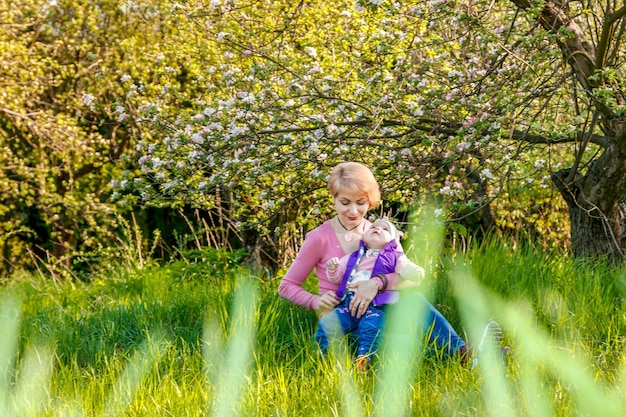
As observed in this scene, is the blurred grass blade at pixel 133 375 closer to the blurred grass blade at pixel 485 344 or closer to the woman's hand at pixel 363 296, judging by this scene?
the woman's hand at pixel 363 296

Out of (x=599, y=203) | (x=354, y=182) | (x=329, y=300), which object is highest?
(x=354, y=182)

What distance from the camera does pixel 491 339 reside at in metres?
3.91

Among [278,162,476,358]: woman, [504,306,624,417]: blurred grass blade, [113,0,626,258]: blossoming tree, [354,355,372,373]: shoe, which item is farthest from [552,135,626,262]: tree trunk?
[354,355,372,373]: shoe

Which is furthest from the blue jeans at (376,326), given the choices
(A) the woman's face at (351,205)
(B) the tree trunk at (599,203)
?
(B) the tree trunk at (599,203)

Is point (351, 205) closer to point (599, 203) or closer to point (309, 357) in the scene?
point (309, 357)

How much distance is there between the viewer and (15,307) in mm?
6383

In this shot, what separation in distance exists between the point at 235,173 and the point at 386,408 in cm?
248

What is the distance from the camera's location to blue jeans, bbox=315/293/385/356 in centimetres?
390

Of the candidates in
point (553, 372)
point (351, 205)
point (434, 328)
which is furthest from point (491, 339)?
point (351, 205)

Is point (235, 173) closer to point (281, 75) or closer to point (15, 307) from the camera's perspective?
point (281, 75)

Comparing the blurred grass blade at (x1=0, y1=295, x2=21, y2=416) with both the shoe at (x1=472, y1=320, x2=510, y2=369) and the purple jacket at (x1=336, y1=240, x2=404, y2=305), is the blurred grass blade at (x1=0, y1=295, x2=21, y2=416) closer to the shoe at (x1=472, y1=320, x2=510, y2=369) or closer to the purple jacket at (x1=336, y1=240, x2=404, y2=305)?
the purple jacket at (x1=336, y1=240, x2=404, y2=305)

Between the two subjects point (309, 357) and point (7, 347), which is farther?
point (7, 347)

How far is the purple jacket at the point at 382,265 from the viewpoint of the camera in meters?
3.92

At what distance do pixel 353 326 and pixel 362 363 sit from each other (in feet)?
0.83
